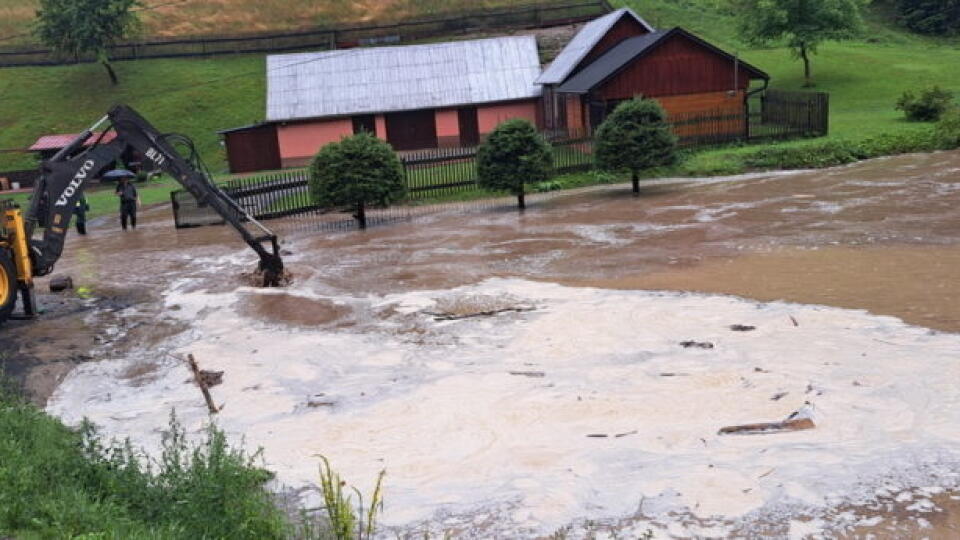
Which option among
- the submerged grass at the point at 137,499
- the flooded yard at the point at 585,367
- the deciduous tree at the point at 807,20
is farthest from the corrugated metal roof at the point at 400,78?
the submerged grass at the point at 137,499

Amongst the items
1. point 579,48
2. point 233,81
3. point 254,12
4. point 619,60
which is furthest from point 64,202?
point 254,12

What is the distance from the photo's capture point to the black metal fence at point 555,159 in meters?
31.3

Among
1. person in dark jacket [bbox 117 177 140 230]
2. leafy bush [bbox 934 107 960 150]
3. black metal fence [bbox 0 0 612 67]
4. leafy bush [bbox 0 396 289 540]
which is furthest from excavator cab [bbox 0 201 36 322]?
black metal fence [bbox 0 0 612 67]

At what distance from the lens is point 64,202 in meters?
19.0

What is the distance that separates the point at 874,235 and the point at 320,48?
53.9m

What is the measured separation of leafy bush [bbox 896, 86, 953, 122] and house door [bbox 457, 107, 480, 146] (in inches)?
825

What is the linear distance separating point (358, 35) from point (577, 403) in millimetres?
61209

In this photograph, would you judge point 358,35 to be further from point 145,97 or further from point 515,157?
point 515,157

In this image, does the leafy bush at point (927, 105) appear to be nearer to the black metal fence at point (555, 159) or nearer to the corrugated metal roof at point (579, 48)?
the black metal fence at point (555, 159)

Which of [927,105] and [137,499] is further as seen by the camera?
[927,105]

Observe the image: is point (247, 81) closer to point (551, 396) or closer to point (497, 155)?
point (497, 155)

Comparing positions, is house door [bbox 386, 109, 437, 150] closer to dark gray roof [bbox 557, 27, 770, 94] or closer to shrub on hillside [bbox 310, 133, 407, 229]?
dark gray roof [bbox 557, 27, 770, 94]

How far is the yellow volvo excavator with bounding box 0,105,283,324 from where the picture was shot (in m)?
17.5

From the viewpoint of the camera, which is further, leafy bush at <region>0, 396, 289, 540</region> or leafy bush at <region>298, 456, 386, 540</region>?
leafy bush at <region>0, 396, 289, 540</region>
